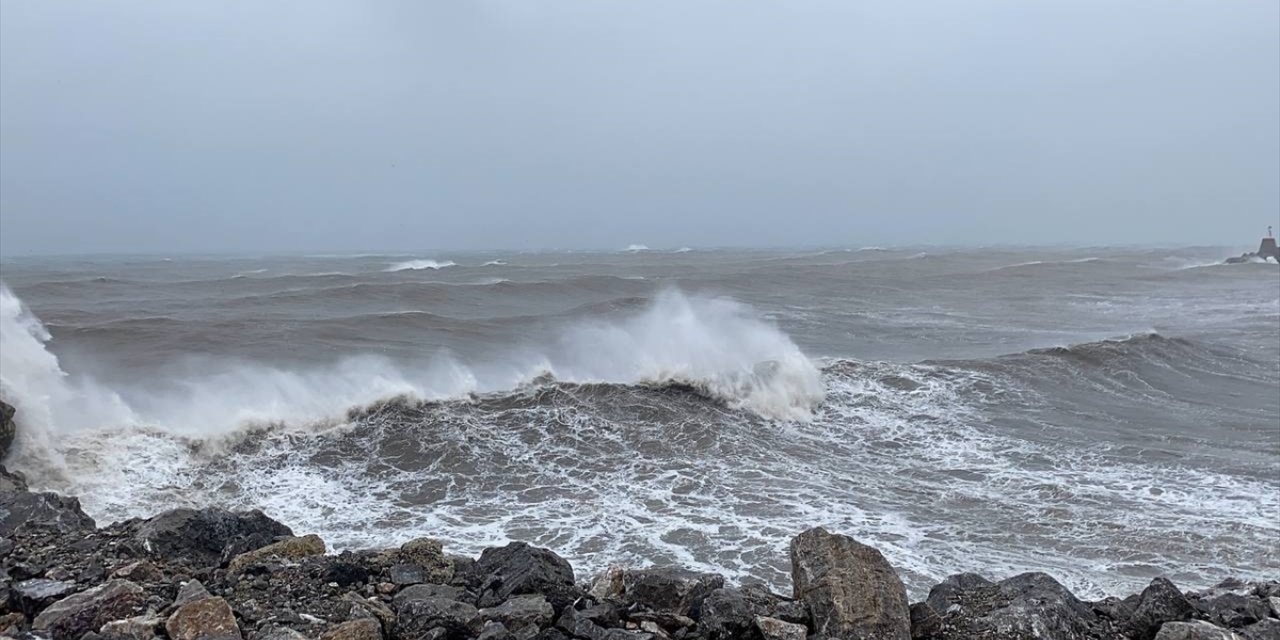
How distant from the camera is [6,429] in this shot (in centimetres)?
876

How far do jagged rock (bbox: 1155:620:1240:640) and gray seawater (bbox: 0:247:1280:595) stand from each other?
246cm

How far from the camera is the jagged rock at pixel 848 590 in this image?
3898mm

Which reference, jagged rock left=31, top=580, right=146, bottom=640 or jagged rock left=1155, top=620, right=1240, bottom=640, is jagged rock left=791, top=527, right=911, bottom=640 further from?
jagged rock left=31, top=580, right=146, bottom=640

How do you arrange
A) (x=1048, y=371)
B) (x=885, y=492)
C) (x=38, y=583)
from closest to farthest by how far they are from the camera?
(x=38, y=583) < (x=885, y=492) < (x=1048, y=371)

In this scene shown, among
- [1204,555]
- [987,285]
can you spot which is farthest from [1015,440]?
[987,285]

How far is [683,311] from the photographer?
1797 cm

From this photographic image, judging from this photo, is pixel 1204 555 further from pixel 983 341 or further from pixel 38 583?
pixel 983 341

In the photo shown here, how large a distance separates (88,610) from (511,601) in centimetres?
195

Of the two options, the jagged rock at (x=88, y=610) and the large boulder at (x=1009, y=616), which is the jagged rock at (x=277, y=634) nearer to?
the jagged rock at (x=88, y=610)

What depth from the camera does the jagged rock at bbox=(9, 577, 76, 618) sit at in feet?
13.5

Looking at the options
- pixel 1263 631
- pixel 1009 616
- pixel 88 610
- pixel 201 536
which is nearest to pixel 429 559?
pixel 201 536

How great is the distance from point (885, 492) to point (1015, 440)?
318cm

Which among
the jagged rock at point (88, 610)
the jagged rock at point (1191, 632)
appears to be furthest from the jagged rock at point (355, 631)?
the jagged rock at point (1191, 632)

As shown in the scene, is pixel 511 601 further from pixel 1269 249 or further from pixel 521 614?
pixel 1269 249
